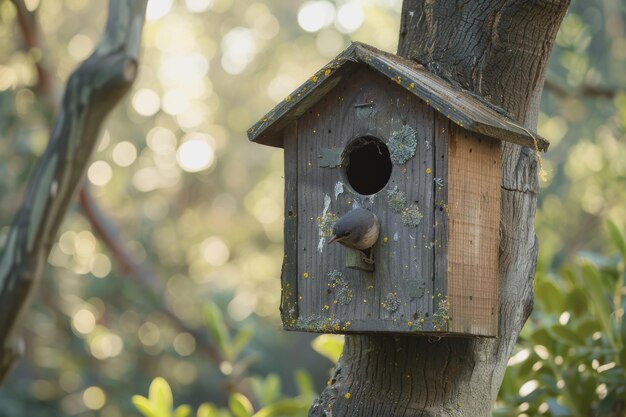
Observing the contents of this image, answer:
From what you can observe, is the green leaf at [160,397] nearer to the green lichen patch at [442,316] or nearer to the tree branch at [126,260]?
the green lichen patch at [442,316]

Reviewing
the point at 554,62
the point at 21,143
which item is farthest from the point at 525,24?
the point at 21,143

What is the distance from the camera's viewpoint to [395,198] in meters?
2.93

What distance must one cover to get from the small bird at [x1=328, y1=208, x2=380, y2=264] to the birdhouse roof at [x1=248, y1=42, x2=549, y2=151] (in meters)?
0.39

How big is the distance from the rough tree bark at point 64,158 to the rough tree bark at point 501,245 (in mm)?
1764

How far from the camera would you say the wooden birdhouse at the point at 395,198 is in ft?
9.29

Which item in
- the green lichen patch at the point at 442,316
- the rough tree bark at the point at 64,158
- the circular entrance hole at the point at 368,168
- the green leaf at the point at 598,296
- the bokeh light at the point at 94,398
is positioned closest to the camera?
the green lichen patch at the point at 442,316

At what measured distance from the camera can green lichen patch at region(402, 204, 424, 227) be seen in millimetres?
2877

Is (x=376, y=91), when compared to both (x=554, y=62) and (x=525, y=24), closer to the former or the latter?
(x=525, y=24)

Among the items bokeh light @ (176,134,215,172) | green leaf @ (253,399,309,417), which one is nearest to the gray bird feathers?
green leaf @ (253,399,309,417)

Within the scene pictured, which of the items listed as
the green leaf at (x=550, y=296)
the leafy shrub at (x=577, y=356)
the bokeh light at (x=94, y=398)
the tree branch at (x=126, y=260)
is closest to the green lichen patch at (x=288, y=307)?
the leafy shrub at (x=577, y=356)

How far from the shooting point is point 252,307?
16578mm

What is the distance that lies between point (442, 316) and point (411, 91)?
68 centimetres

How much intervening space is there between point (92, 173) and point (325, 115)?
461 inches

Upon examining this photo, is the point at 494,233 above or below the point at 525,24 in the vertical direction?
below
